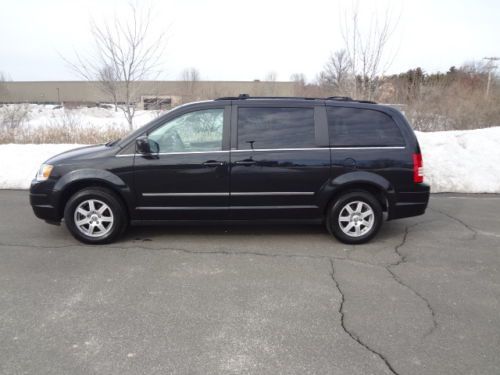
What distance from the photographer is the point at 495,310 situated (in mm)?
3348

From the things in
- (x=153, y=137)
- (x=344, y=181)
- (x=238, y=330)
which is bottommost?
(x=238, y=330)

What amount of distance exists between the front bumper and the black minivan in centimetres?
1

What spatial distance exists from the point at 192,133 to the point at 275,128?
105cm

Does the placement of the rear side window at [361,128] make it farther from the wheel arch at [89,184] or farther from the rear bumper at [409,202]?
the wheel arch at [89,184]

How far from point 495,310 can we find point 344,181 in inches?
83.0

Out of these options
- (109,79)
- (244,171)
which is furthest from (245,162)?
(109,79)

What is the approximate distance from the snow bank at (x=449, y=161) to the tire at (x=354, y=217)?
13.5 feet

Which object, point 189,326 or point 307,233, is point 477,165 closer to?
point 307,233

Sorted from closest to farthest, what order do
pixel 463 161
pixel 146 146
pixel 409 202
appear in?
pixel 146 146
pixel 409 202
pixel 463 161

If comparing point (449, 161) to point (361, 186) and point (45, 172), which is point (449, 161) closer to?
point (361, 186)

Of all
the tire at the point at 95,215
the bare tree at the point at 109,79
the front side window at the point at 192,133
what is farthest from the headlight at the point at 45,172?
the bare tree at the point at 109,79

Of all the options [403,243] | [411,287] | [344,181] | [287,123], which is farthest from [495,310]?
[287,123]

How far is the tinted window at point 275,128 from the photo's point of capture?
4.80 meters

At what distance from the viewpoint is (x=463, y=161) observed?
29.5 ft
